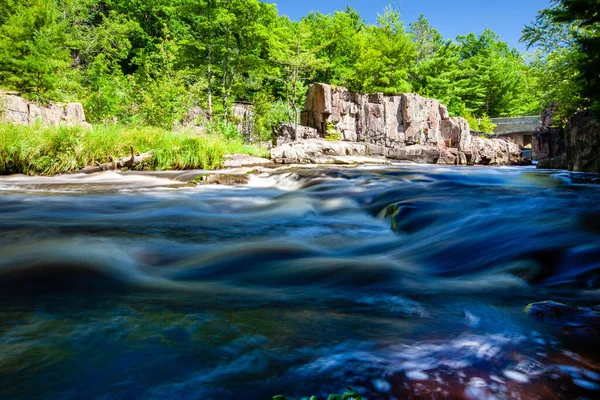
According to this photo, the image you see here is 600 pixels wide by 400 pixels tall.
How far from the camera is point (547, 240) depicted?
3191mm

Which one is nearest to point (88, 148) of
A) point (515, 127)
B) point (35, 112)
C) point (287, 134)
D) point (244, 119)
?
point (35, 112)

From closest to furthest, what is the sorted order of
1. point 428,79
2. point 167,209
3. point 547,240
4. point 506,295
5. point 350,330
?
point 350,330
point 506,295
point 547,240
point 167,209
point 428,79

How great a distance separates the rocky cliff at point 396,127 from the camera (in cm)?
2623

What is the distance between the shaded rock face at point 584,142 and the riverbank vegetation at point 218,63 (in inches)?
579

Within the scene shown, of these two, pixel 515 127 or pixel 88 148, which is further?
pixel 515 127

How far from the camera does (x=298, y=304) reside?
2111mm

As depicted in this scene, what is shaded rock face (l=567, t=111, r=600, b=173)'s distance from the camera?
1158cm

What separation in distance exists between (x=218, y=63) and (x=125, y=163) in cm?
1925

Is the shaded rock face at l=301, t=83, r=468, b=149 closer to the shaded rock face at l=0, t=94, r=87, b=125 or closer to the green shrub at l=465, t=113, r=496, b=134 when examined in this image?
the green shrub at l=465, t=113, r=496, b=134

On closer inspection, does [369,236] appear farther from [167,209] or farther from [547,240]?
[167,209]

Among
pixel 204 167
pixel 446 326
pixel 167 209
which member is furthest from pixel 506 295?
pixel 204 167

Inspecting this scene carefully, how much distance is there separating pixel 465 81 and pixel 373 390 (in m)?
44.5

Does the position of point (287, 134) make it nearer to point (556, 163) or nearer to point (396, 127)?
point (396, 127)

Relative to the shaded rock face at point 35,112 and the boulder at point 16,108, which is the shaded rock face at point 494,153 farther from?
the boulder at point 16,108
